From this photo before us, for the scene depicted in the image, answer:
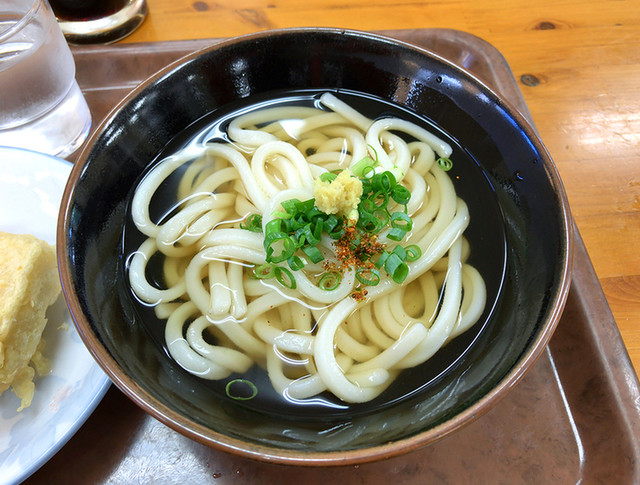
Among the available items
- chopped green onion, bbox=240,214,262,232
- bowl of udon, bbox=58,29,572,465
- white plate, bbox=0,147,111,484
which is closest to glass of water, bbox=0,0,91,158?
white plate, bbox=0,147,111,484

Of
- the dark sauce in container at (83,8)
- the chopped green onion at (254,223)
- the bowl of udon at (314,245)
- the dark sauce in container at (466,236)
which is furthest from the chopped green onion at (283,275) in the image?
the dark sauce in container at (83,8)

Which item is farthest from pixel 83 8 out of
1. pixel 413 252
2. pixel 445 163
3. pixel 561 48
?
pixel 561 48

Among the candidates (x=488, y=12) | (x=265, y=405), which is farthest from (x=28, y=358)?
(x=488, y=12)

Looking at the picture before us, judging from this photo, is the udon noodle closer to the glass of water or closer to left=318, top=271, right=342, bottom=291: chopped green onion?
left=318, top=271, right=342, bottom=291: chopped green onion

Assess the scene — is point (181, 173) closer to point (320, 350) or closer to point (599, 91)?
point (320, 350)

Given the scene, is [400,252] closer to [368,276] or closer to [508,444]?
[368,276]

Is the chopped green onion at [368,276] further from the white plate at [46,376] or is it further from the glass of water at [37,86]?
the glass of water at [37,86]
